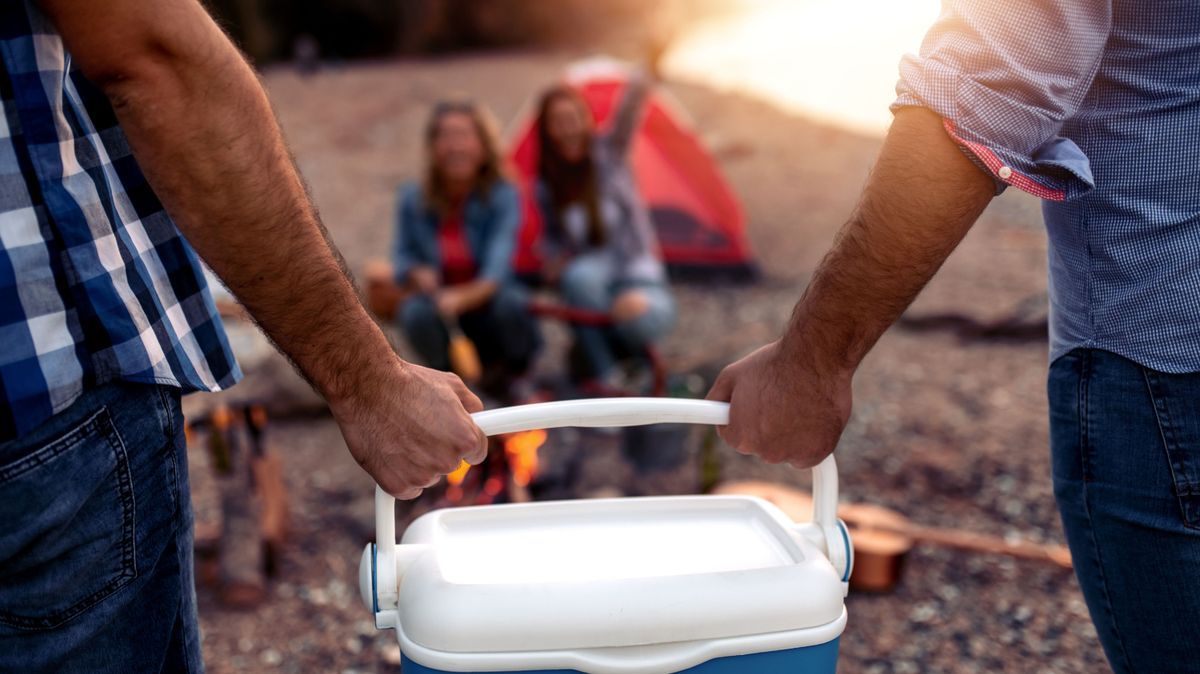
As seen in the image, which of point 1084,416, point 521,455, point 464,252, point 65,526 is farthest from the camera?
point 464,252

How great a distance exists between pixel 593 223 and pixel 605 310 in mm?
398

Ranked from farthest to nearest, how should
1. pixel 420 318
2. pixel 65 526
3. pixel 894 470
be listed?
pixel 420 318 < pixel 894 470 < pixel 65 526

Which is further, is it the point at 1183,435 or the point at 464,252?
the point at 464,252

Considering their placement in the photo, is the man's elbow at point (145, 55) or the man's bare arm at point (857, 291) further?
the man's bare arm at point (857, 291)

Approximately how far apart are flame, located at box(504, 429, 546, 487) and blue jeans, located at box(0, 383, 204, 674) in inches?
69.5

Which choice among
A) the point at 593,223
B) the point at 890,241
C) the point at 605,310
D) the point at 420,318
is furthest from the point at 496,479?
the point at 890,241

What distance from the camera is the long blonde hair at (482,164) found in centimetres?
369

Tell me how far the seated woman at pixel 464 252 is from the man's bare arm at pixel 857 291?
8.01 ft

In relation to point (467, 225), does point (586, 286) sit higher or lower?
lower

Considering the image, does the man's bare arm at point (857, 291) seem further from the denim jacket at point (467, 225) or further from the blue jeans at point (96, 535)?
the denim jacket at point (467, 225)

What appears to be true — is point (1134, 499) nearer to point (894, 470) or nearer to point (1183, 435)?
point (1183, 435)

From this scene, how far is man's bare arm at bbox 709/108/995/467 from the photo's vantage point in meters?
1.02

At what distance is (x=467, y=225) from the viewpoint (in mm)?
3793

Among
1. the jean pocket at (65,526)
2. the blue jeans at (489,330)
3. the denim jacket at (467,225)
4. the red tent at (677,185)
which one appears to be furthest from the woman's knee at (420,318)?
the jean pocket at (65,526)
